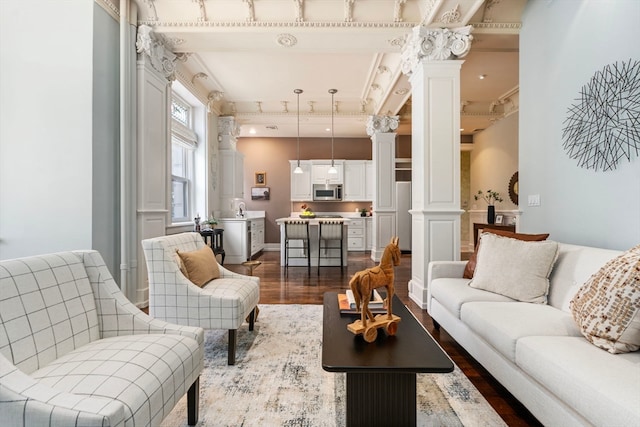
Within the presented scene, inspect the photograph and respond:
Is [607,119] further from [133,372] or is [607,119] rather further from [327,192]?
[327,192]

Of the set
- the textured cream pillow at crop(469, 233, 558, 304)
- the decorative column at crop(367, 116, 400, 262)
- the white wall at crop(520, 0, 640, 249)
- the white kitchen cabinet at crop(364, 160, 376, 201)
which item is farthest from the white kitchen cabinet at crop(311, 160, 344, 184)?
the textured cream pillow at crop(469, 233, 558, 304)

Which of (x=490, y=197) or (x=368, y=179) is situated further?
(x=368, y=179)

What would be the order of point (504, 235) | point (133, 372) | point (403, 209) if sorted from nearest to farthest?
point (133, 372), point (504, 235), point (403, 209)

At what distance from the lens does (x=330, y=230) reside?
5.57 m

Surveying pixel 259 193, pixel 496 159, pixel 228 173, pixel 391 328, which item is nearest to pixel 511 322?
pixel 391 328

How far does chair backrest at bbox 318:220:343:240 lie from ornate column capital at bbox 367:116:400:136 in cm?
239

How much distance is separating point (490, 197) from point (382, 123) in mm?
2779

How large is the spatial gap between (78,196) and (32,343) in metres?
2.20

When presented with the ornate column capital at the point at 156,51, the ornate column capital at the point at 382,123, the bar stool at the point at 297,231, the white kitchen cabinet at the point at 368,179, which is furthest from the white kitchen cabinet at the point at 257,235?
the ornate column capital at the point at 156,51

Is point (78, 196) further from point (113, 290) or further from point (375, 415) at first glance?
point (375, 415)

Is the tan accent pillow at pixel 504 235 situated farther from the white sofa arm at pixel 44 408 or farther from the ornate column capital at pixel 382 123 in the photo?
the ornate column capital at pixel 382 123

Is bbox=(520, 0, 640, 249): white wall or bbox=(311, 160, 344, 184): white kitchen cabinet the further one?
bbox=(311, 160, 344, 184): white kitchen cabinet

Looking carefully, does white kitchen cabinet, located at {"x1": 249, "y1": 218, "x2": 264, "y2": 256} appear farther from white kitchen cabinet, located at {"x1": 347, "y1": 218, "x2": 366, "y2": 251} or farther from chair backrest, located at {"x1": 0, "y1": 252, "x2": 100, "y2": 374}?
chair backrest, located at {"x1": 0, "y1": 252, "x2": 100, "y2": 374}

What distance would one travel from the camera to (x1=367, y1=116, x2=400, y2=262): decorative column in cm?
675
